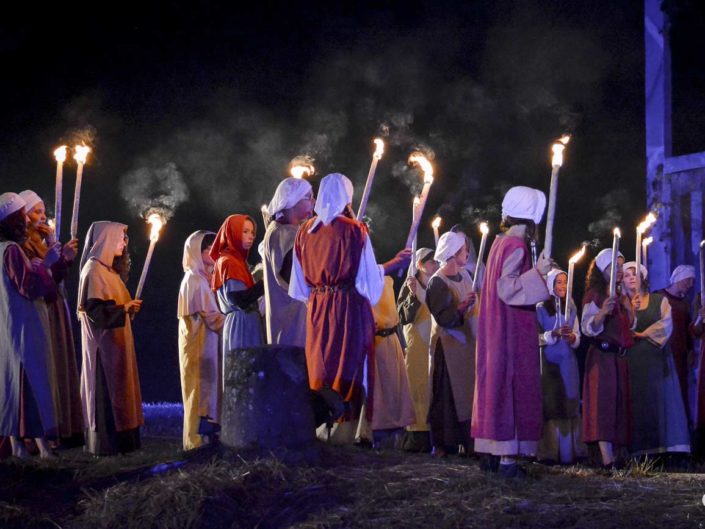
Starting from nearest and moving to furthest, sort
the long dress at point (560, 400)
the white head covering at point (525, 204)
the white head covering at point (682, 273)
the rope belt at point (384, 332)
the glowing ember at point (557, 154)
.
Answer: the glowing ember at point (557, 154) < the white head covering at point (525, 204) < the rope belt at point (384, 332) < the long dress at point (560, 400) < the white head covering at point (682, 273)

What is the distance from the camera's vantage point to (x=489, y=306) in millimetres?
6238

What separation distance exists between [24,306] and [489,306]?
3.65 metres

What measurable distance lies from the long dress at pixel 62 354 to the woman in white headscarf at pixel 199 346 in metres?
1.00

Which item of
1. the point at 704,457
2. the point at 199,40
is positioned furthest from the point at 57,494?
the point at 199,40

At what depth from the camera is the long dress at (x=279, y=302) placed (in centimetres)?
718

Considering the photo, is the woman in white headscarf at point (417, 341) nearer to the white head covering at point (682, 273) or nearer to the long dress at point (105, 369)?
the white head covering at point (682, 273)

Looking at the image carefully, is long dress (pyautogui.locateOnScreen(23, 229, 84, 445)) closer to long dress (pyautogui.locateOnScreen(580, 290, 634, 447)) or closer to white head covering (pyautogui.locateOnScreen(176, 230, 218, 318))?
white head covering (pyautogui.locateOnScreen(176, 230, 218, 318))

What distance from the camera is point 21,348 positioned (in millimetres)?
7434

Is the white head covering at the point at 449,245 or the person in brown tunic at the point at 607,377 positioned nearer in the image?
the person in brown tunic at the point at 607,377

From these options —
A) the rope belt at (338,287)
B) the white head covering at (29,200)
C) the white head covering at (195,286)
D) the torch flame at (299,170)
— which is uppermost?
the torch flame at (299,170)

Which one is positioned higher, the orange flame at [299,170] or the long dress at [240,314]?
the orange flame at [299,170]

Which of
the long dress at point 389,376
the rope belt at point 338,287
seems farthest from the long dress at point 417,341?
the rope belt at point 338,287

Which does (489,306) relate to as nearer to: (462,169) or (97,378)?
(97,378)

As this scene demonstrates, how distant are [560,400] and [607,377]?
94cm
